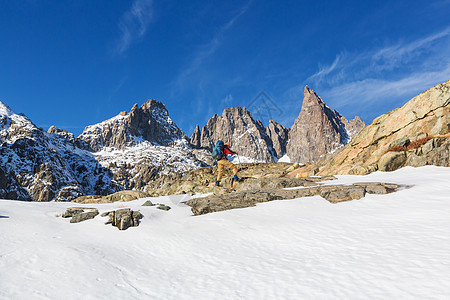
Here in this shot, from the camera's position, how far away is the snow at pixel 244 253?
5.22 meters

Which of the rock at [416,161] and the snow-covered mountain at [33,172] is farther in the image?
the snow-covered mountain at [33,172]

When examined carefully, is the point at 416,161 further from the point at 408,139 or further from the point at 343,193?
the point at 343,193

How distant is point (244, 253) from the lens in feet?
25.3

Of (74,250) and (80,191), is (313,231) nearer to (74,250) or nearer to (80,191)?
(74,250)

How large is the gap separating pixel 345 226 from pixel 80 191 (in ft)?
591

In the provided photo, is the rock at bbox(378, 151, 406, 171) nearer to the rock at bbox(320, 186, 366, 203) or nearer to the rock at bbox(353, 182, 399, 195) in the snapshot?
the rock at bbox(353, 182, 399, 195)

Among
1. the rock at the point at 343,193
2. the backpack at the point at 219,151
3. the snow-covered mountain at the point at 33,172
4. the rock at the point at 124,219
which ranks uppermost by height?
the snow-covered mountain at the point at 33,172

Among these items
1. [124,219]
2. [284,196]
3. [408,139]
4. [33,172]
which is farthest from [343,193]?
[33,172]

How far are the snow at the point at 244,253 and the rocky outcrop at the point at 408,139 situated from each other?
7851mm

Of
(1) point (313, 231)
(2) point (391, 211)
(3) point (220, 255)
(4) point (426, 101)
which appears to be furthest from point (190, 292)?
(4) point (426, 101)

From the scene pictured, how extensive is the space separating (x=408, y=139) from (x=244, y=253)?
19991mm

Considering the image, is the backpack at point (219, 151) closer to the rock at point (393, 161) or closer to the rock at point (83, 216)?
the rock at point (83, 216)

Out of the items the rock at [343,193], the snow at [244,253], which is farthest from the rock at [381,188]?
the snow at [244,253]

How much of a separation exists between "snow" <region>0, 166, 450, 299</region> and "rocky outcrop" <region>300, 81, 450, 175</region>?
7851 mm
